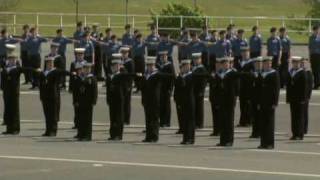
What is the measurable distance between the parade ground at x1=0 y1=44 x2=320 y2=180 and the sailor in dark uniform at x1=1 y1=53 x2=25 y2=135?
1.13 feet

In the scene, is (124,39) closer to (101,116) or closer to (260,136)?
(101,116)

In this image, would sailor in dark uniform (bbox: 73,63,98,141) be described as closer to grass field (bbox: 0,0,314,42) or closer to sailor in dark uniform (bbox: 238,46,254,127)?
sailor in dark uniform (bbox: 238,46,254,127)

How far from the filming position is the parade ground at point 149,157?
1442 centimetres

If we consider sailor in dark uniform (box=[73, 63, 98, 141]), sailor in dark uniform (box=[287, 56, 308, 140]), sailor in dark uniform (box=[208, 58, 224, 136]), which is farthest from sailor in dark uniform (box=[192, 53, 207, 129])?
sailor in dark uniform (box=[73, 63, 98, 141])

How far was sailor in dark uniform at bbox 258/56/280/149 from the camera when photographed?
58.2 ft

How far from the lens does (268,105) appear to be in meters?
17.8

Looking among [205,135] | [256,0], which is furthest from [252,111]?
[256,0]

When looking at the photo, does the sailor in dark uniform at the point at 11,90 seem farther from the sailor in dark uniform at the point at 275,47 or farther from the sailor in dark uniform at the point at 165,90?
the sailor in dark uniform at the point at 275,47

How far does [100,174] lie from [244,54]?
8.35 meters

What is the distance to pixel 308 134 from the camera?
2062 cm

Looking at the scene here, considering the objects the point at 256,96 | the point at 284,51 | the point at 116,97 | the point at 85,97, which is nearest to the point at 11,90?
the point at 85,97

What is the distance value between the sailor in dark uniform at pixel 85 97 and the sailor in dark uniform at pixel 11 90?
1474mm

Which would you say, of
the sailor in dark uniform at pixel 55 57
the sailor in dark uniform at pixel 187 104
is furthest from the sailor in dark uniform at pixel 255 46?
the sailor in dark uniform at pixel 187 104

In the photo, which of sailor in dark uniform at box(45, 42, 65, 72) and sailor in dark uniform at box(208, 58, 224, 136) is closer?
sailor in dark uniform at box(208, 58, 224, 136)
